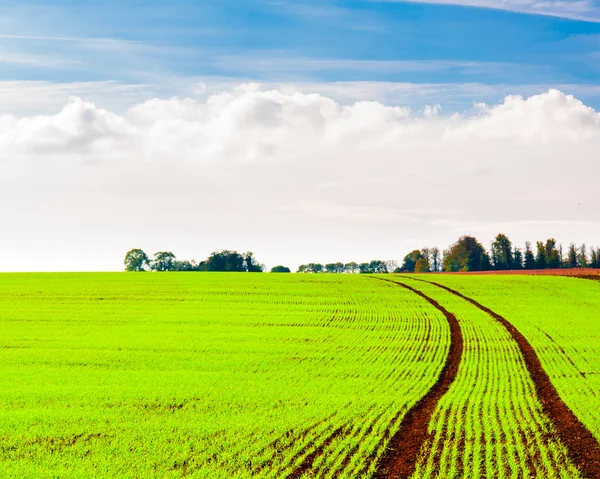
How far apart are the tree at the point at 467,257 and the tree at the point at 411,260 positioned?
48.3 ft

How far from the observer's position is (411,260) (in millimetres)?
183250

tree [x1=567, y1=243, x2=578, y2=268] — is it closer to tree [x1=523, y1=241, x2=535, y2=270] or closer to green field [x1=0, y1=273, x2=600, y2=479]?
tree [x1=523, y1=241, x2=535, y2=270]

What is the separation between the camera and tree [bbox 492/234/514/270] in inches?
6122

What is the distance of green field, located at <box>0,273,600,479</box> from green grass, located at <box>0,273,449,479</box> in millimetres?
79

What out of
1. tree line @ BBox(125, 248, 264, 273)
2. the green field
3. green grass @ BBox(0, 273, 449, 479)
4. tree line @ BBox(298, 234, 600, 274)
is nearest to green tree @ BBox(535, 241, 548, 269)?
tree line @ BBox(298, 234, 600, 274)

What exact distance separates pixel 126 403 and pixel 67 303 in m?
33.2

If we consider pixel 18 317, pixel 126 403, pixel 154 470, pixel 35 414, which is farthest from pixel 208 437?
pixel 18 317

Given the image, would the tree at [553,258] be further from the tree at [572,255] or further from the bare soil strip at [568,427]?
the bare soil strip at [568,427]

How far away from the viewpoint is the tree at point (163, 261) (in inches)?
6225

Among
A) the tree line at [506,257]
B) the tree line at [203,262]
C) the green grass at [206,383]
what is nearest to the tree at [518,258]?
the tree line at [506,257]

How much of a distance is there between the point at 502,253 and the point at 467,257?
1207 cm

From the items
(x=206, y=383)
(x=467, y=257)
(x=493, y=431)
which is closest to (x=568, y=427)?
(x=493, y=431)

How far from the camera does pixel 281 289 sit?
2376 inches

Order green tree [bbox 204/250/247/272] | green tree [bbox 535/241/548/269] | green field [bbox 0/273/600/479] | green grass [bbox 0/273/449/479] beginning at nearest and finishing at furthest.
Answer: green field [bbox 0/273/600/479], green grass [bbox 0/273/449/479], green tree [bbox 204/250/247/272], green tree [bbox 535/241/548/269]
